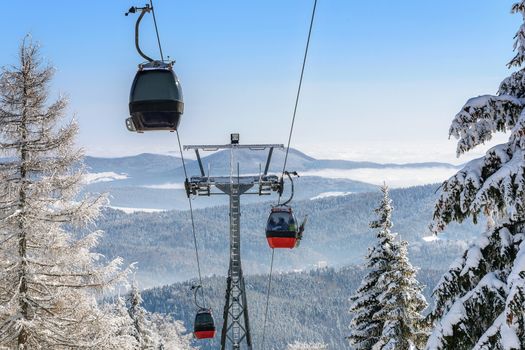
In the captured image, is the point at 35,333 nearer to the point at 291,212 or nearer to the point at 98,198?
the point at 98,198

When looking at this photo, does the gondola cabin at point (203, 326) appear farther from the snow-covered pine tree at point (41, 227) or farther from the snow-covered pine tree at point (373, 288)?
the snow-covered pine tree at point (41, 227)

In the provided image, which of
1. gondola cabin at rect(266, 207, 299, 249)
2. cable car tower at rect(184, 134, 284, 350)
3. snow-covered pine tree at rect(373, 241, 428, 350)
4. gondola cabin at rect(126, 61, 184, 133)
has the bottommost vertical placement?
snow-covered pine tree at rect(373, 241, 428, 350)

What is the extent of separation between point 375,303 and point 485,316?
55.3ft

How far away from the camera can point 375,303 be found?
24.4 m

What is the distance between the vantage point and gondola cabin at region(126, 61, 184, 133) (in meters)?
9.07

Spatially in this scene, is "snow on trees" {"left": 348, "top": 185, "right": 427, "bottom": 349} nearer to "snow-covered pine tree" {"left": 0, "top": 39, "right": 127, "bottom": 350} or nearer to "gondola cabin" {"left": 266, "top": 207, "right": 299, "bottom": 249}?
"gondola cabin" {"left": 266, "top": 207, "right": 299, "bottom": 249}

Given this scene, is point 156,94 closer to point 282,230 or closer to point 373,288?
point 282,230

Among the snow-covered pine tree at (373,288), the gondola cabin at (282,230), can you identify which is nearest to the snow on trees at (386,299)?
the snow-covered pine tree at (373,288)

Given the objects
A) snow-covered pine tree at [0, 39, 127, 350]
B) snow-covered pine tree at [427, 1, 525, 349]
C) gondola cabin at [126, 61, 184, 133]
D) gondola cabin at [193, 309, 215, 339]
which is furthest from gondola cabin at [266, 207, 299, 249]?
snow-covered pine tree at [427, 1, 525, 349]

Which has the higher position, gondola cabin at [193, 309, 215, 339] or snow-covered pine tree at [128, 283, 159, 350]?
gondola cabin at [193, 309, 215, 339]

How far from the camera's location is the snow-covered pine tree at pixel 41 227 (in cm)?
1579

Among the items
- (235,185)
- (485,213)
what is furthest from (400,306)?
(485,213)

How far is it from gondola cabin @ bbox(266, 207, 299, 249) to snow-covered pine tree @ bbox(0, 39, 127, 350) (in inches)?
165

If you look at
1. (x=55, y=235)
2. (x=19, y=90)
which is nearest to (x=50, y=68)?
(x=19, y=90)
